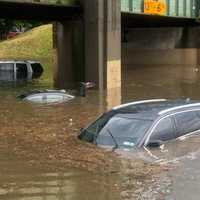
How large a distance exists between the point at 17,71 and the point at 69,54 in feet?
29.7

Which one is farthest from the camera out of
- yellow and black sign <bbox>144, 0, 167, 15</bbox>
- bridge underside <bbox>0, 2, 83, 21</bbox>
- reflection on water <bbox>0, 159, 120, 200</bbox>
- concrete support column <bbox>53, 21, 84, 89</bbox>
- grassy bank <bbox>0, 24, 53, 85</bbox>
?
grassy bank <bbox>0, 24, 53, 85</bbox>

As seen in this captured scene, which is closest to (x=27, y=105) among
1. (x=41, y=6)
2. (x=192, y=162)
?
(x=41, y=6)

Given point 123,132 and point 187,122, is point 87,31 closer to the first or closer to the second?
point 187,122

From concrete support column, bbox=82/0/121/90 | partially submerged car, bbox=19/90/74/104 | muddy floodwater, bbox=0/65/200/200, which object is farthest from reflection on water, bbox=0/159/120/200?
concrete support column, bbox=82/0/121/90

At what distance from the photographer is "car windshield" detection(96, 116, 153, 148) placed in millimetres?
12859

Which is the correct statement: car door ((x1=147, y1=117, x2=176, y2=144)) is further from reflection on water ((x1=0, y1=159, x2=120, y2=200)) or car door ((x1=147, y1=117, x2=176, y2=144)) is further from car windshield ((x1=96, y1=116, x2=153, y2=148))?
reflection on water ((x1=0, y1=159, x2=120, y2=200))

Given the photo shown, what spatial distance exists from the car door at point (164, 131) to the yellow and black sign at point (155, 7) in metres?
26.9

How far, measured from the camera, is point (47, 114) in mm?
22609

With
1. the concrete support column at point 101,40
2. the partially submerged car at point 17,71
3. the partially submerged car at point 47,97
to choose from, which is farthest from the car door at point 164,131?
the partially submerged car at point 17,71

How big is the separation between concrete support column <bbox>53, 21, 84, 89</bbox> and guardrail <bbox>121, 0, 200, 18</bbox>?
3.38m

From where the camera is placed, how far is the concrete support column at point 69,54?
3516 centimetres

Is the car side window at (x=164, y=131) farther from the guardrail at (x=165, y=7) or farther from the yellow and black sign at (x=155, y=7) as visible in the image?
the yellow and black sign at (x=155, y=7)

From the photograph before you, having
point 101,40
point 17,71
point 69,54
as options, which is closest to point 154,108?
point 101,40

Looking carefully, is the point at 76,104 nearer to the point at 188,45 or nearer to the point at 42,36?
the point at 188,45
